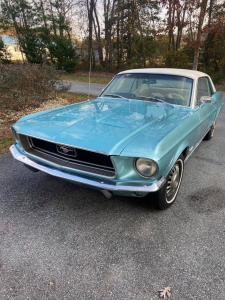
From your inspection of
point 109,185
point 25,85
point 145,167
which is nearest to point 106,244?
point 109,185

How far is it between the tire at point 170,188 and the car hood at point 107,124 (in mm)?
468

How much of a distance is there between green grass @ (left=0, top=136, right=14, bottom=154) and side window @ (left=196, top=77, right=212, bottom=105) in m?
3.47

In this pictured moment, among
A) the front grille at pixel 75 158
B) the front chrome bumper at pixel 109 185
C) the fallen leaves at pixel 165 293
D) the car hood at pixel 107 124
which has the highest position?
the car hood at pixel 107 124

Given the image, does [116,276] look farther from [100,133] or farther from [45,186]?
[45,186]

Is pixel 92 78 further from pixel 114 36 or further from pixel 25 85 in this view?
pixel 25 85

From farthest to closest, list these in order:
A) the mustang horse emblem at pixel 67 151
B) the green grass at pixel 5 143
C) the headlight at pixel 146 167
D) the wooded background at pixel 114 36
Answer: the wooded background at pixel 114 36 → the green grass at pixel 5 143 → the mustang horse emblem at pixel 67 151 → the headlight at pixel 146 167

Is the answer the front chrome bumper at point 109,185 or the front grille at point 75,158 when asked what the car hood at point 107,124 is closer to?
the front grille at point 75,158

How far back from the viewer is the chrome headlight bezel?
83.4 inches

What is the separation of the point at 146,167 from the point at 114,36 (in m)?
23.8

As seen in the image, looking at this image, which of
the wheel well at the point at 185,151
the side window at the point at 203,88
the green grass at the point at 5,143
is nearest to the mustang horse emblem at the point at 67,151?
the wheel well at the point at 185,151

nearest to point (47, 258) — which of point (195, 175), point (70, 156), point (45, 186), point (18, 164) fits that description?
point (70, 156)

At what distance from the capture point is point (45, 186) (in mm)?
3191

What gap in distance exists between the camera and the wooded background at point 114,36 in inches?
626

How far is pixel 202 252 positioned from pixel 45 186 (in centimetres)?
207
